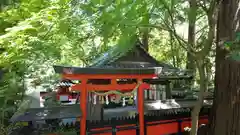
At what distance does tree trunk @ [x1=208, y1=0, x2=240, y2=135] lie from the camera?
694 cm

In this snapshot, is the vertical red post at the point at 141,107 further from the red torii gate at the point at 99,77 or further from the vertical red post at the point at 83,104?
→ the vertical red post at the point at 83,104

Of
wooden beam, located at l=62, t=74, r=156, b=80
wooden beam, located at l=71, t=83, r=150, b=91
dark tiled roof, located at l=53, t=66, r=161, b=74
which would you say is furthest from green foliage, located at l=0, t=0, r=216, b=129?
wooden beam, located at l=71, t=83, r=150, b=91

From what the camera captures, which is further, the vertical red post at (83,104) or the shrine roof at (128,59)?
the shrine roof at (128,59)

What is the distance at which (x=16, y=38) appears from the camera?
698 centimetres

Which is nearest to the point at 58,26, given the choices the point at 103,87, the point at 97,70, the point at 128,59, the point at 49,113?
the point at 97,70

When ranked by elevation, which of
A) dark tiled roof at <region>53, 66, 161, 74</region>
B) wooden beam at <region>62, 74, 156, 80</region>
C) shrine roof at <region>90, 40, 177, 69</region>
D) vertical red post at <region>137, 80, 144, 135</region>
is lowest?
vertical red post at <region>137, 80, 144, 135</region>

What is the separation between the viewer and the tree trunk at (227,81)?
6941mm

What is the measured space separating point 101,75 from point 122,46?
95 centimetres

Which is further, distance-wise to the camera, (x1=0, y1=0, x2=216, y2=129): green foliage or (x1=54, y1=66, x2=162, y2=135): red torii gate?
(x1=54, y1=66, x2=162, y2=135): red torii gate

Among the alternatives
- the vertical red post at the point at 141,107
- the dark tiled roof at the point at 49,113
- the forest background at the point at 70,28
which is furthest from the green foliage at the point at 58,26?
the vertical red post at the point at 141,107

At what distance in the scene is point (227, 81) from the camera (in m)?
7.17

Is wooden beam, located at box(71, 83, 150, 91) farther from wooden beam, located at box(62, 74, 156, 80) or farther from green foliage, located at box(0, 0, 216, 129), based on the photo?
green foliage, located at box(0, 0, 216, 129)

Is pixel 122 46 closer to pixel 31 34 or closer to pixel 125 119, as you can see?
pixel 125 119

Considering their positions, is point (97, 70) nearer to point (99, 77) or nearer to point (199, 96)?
point (99, 77)
